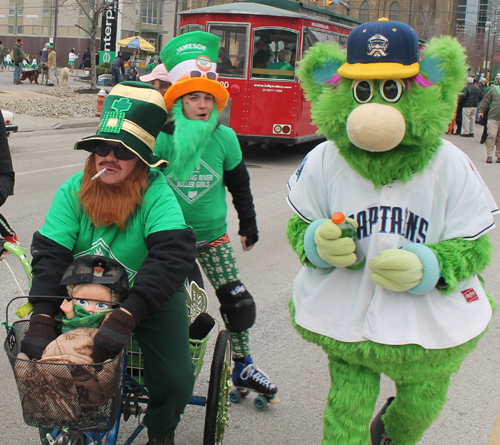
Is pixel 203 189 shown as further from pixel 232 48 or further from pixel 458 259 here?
pixel 232 48

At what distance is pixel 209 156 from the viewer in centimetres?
330

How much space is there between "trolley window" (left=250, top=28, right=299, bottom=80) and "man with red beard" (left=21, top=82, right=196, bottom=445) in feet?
32.1

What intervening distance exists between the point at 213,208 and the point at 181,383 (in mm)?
1183

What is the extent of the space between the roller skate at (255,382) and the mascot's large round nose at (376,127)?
1.66 m

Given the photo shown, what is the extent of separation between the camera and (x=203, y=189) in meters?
3.29

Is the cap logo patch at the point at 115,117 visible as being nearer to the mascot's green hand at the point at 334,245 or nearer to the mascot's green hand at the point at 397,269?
the mascot's green hand at the point at 334,245

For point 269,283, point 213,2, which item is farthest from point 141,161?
point 213,2

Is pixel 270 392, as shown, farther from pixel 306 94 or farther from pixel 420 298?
pixel 306 94

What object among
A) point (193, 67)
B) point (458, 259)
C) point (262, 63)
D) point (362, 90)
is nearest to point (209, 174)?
point (193, 67)

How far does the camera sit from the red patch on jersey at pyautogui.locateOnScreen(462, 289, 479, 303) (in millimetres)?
2377

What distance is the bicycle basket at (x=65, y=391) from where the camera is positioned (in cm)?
184

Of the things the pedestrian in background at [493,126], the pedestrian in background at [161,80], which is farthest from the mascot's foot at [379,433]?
the pedestrian in background at [493,126]

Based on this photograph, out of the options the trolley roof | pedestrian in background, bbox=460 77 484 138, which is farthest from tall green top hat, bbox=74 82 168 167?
pedestrian in background, bbox=460 77 484 138

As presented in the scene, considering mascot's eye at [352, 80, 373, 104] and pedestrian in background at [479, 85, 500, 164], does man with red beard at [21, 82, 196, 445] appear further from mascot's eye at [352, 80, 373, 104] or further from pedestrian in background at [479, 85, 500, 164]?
pedestrian in background at [479, 85, 500, 164]
